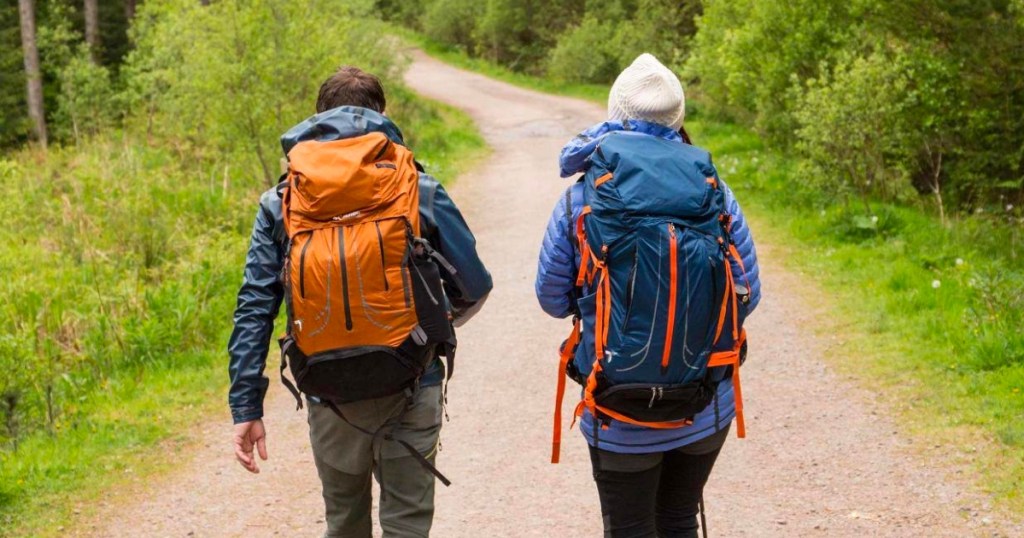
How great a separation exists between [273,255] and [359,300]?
37cm

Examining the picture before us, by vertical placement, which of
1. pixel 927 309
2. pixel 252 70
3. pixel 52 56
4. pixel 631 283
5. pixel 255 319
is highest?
pixel 631 283

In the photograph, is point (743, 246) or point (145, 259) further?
point (145, 259)

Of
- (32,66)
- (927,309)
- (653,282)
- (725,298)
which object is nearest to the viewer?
(653,282)

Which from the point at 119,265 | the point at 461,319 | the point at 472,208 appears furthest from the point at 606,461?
the point at 472,208

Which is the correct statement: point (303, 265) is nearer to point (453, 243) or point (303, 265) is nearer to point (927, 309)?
point (453, 243)

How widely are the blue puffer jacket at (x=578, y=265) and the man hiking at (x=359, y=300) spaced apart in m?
0.25

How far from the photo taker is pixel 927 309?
8.13 m

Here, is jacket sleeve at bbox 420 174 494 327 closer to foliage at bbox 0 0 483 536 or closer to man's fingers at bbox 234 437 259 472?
man's fingers at bbox 234 437 259 472

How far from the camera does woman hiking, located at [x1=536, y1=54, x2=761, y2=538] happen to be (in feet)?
9.86

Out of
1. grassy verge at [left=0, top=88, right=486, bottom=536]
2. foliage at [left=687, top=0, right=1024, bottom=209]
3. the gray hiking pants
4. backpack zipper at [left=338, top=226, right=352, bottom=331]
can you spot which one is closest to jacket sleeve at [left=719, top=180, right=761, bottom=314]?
the gray hiking pants

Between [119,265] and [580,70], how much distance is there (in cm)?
2268

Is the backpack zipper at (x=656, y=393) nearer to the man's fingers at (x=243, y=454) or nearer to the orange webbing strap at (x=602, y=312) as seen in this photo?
the orange webbing strap at (x=602, y=312)

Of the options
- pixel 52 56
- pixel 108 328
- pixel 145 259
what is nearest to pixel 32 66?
pixel 52 56

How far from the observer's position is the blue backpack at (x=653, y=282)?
2.99m
